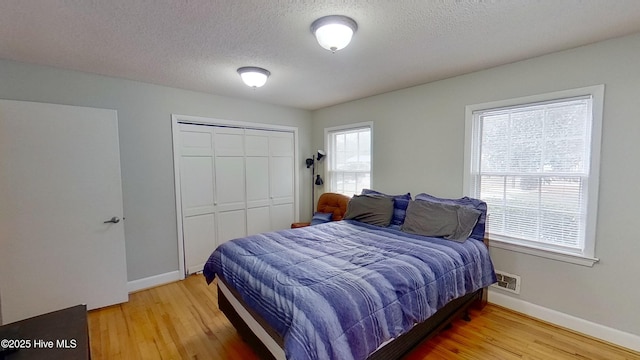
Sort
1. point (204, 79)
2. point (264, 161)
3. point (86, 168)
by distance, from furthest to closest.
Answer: point (264, 161)
point (204, 79)
point (86, 168)

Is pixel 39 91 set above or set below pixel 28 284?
above

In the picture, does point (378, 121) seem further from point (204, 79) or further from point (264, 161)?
point (204, 79)

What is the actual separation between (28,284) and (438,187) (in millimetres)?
4216

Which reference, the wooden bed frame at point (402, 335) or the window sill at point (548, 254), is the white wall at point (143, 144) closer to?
the wooden bed frame at point (402, 335)

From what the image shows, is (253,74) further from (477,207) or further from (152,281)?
(152,281)

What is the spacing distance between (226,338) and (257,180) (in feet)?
7.71

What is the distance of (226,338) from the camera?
2230 mm

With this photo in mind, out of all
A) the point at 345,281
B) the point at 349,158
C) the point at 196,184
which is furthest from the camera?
the point at 349,158

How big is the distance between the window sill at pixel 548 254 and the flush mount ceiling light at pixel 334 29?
247 centimetres

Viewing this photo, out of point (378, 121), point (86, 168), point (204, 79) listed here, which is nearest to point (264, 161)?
point (204, 79)

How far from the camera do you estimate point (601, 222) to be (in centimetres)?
216

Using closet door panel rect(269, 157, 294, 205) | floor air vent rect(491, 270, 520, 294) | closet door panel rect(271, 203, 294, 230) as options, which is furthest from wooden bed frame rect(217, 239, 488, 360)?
closet door panel rect(269, 157, 294, 205)

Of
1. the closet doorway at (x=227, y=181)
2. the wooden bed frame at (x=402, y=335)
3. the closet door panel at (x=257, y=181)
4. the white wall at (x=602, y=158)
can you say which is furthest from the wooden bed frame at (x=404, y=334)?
the closet door panel at (x=257, y=181)

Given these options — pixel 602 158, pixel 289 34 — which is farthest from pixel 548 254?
pixel 289 34
